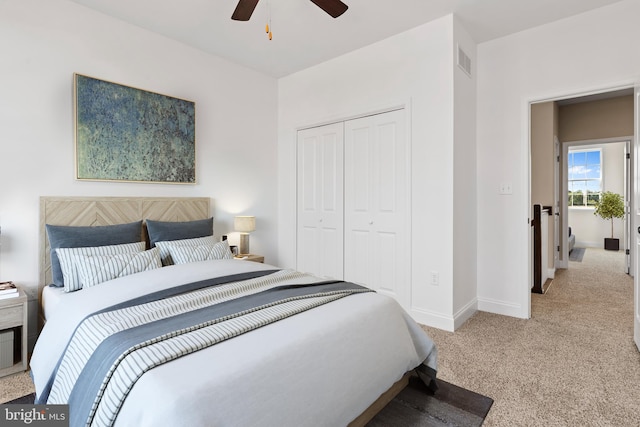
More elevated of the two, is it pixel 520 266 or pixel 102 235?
pixel 102 235

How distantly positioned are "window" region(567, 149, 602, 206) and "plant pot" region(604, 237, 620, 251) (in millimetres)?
935

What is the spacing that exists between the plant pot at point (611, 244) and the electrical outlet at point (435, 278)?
21.4 ft

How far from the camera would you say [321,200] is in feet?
13.4

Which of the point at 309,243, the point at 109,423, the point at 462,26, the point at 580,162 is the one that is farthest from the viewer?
the point at 580,162

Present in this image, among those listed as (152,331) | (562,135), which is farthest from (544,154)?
(152,331)

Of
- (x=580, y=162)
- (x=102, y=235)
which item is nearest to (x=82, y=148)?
(x=102, y=235)

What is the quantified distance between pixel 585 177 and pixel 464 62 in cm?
676

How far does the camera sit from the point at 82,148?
2781 mm

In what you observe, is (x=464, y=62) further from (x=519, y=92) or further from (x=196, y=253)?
(x=196, y=253)

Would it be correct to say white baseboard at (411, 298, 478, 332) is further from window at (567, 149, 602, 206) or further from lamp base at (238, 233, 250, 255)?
window at (567, 149, 602, 206)

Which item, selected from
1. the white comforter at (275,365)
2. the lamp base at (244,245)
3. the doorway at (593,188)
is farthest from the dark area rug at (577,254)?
the lamp base at (244,245)

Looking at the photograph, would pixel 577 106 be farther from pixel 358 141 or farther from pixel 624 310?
pixel 358 141

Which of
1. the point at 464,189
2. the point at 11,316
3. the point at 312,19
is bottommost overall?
the point at 11,316

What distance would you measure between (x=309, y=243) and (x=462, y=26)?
2.79 meters
